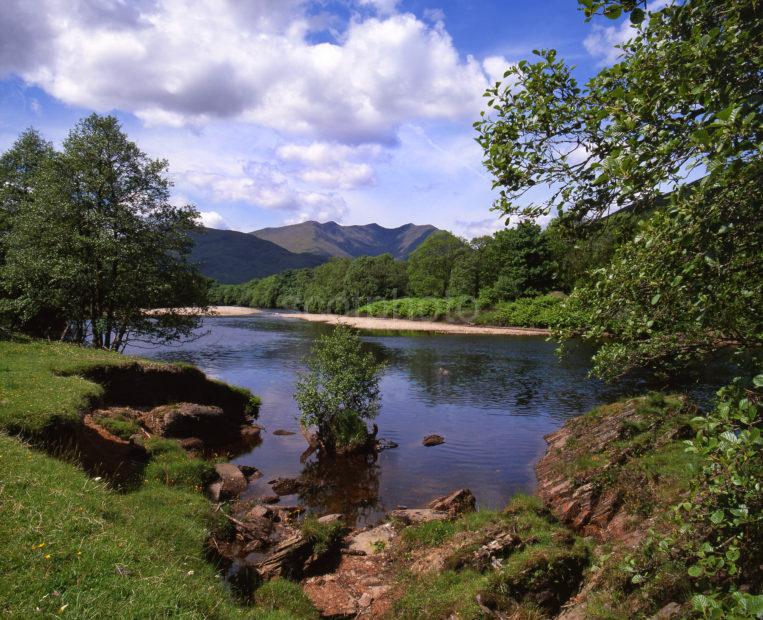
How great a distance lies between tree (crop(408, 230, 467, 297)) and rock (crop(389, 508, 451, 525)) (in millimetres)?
117054

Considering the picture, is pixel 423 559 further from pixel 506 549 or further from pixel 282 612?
pixel 282 612

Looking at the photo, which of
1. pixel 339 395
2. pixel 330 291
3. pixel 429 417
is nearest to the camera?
pixel 339 395

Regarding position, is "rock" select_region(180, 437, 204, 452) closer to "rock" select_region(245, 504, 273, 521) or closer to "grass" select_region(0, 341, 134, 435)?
"grass" select_region(0, 341, 134, 435)

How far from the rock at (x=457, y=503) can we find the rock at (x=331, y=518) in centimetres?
384

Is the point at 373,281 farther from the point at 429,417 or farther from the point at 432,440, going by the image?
the point at 432,440

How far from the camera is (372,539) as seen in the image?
58.2ft

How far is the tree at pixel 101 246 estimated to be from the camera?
3148cm

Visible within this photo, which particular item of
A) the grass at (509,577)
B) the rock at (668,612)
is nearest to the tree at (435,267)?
the grass at (509,577)

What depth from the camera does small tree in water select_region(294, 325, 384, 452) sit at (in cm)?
2812

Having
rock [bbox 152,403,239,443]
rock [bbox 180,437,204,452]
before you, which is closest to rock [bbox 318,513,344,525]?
rock [bbox 180,437,204,452]

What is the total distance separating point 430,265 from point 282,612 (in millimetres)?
132013

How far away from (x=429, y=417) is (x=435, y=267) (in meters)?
108

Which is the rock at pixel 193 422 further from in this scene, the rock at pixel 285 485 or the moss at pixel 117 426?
the rock at pixel 285 485

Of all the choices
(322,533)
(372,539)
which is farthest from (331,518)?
(322,533)
